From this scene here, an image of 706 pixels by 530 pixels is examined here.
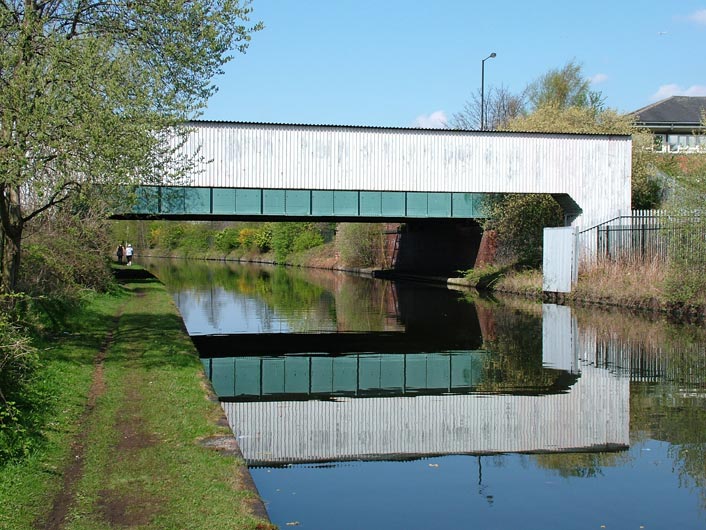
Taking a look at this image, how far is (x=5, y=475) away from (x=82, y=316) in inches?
463

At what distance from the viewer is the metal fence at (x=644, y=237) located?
23422 mm

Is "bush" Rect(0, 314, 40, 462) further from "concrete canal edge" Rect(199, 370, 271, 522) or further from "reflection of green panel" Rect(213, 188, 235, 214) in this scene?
"reflection of green panel" Rect(213, 188, 235, 214)

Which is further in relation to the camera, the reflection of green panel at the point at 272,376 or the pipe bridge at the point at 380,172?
the pipe bridge at the point at 380,172

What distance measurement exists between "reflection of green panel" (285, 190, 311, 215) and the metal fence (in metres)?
10.8

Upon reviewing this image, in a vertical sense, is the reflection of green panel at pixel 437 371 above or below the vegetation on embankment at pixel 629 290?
below

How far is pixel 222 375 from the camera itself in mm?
13445

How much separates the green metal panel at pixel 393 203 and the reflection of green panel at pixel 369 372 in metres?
17.0

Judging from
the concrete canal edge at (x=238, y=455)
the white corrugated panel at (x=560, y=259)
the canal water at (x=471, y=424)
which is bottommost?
the canal water at (x=471, y=424)

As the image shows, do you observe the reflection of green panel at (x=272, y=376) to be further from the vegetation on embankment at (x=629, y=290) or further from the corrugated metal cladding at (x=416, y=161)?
the corrugated metal cladding at (x=416, y=161)

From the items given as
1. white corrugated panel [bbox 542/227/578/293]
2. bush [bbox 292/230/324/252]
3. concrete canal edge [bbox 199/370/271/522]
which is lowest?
concrete canal edge [bbox 199/370/271/522]

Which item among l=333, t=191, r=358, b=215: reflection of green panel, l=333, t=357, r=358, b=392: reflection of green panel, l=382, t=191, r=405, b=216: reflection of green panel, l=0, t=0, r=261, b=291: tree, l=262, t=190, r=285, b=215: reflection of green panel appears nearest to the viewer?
l=0, t=0, r=261, b=291: tree

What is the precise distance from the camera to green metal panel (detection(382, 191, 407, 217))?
3216 centimetres

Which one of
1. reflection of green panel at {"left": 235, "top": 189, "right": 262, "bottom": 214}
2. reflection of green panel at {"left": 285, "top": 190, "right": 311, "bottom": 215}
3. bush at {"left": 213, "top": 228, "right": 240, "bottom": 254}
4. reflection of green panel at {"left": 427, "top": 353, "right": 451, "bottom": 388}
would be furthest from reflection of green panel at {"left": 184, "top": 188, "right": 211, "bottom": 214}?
bush at {"left": 213, "top": 228, "right": 240, "bottom": 254}

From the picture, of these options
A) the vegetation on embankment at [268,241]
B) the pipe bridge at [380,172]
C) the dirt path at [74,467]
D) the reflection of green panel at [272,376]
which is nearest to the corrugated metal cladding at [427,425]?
the reflection of green panel at [272,376]
